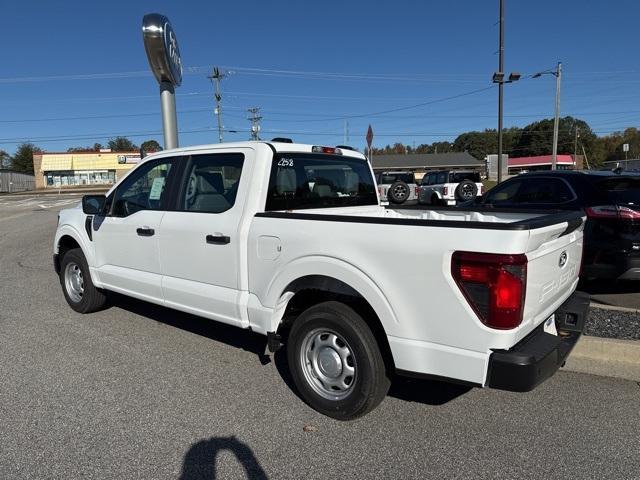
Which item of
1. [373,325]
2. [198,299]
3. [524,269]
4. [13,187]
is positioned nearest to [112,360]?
[198,299]

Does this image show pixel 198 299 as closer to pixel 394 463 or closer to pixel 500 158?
pixel 394 463

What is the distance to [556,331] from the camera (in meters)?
3.37

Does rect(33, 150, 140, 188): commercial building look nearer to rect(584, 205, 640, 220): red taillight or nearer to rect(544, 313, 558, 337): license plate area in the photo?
rect(584, 205, 640, 220): red taillight

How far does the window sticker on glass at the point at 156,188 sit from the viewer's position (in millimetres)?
4629

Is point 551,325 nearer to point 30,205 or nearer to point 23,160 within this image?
point 30,205

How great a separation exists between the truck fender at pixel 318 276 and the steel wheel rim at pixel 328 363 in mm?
321

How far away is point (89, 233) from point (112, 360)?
1.60m

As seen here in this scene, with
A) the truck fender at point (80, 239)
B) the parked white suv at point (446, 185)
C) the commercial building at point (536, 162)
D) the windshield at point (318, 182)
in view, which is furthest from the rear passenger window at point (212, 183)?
the commercial building at point (536, 162)

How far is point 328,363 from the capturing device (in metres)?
3.39

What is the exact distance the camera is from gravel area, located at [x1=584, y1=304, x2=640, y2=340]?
439 cm

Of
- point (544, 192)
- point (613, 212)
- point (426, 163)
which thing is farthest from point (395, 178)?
point (426, 163)

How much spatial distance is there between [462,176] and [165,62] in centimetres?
1403

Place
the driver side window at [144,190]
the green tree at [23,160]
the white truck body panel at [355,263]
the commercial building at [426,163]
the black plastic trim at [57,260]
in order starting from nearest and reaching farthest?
1. the white truck body panel at [355,263]
2. the driver side window at [144,190]
3. the black plastic trim at [57,260]
4. the commercial building at [426,163]
5. the green tree at [23,160]

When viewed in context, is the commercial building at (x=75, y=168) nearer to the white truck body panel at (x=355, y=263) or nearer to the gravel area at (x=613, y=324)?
the white truck body panel at (x=355, y=263)
